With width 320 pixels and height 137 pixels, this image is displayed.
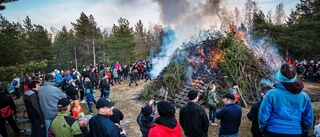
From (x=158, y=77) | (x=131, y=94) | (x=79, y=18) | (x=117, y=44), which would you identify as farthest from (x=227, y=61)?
(x=79, y=18)

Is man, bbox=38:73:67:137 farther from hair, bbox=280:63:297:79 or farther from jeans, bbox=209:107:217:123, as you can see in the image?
jeans, bbox=209:107:217:123

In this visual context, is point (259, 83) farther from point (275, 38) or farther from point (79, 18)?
point (79, 18)

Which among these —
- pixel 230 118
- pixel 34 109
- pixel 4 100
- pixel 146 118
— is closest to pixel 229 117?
pixel 230 118

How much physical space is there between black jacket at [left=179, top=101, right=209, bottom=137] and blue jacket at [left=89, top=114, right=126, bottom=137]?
5.57 feet

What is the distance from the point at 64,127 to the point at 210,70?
10228 millimetres

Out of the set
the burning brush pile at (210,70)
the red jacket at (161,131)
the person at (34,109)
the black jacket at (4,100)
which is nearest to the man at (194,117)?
the red jacket at (161,131)

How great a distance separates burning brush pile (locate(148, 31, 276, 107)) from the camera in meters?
11.5

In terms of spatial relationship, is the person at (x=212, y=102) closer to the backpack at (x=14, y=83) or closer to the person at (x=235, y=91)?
the person at (x=235, y=91)

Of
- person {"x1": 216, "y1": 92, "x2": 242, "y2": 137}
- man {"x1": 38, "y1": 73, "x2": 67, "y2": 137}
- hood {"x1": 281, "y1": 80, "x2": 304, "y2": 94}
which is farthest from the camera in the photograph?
man {"x1": 38, "y1": 73, "x2": 67, "y2": 137}

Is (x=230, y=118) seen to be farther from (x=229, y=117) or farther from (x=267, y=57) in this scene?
(x=267, y=57)

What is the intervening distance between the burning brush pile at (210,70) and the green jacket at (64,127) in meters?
7.97

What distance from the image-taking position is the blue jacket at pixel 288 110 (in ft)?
8.48

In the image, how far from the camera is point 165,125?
10.3 feet

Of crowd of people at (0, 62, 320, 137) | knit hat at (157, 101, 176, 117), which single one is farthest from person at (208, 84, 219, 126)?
knit hat at (157, 101, 176, 117)
